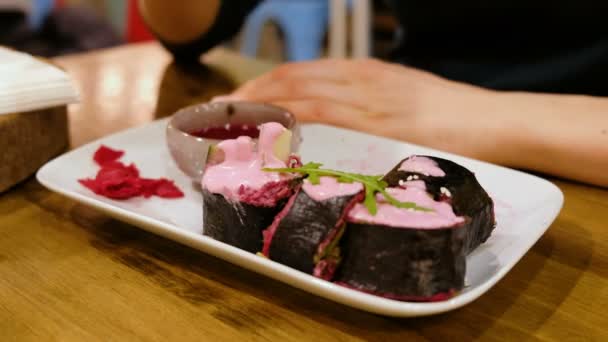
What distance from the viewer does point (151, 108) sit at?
1.73 meters

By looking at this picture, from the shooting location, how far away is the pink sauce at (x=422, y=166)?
894 mm

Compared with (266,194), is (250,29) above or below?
below

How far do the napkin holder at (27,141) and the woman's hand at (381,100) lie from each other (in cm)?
40

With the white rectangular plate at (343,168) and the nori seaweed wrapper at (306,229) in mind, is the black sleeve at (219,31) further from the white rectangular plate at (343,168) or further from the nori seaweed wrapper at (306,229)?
the nori seaweed wrapper at (306,229)

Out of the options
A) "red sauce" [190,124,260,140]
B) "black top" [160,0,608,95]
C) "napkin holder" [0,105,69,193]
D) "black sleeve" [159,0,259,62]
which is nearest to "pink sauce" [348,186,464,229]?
"red sauce" [190,124,260,140]

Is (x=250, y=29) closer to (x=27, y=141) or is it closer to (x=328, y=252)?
(x=27, y=141)

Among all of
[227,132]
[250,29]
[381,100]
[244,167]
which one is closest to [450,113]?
[381,100]

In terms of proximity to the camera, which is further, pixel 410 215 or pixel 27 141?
pixel 27 141

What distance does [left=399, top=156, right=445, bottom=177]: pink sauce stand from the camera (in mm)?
894

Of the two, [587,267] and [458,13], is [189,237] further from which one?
[458,13]

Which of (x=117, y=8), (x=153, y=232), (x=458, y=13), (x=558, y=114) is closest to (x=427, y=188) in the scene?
(x=153, y=232)

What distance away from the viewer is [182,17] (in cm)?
204

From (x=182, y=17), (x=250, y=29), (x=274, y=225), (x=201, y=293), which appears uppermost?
(x=182, y=17)

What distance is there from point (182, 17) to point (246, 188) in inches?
50.7
